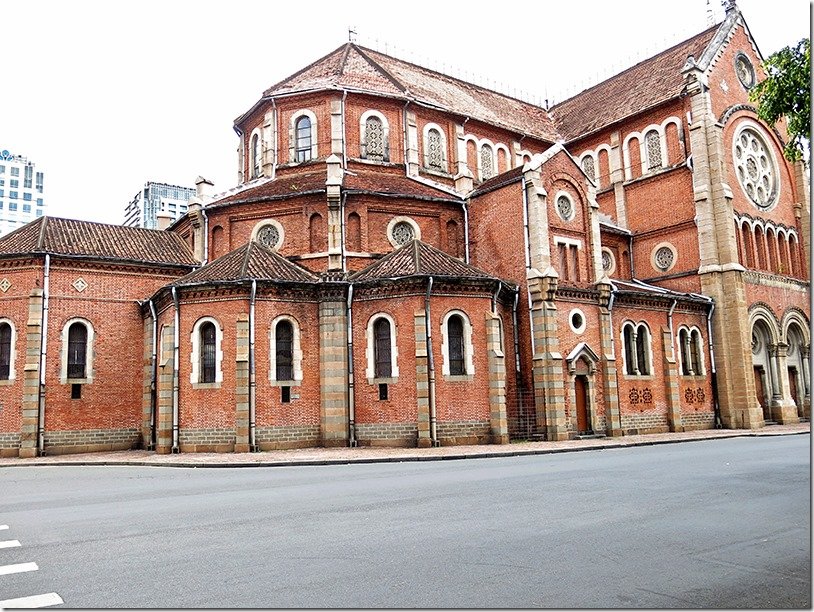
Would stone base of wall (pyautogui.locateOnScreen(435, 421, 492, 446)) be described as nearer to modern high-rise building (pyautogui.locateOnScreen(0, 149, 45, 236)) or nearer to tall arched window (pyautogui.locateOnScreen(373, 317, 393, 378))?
tall arched window (pyautogui.locateOnScreen(373, 317, 393, 378))

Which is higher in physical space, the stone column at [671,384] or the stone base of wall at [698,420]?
the stone column at [671,384]

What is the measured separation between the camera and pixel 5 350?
88.5 feet

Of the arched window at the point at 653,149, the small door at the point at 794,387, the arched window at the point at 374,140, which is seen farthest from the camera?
the arched window at the point at 653,149

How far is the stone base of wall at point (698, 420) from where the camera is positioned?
33.2 metres

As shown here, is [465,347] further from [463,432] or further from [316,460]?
[316,460]

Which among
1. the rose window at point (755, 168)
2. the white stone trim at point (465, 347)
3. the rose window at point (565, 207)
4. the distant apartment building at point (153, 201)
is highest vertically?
the distant apartment building at point (153, 201)

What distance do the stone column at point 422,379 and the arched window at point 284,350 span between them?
4689 mm

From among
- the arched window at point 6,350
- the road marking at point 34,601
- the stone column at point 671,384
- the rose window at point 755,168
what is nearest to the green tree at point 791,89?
the road marking at point 34,601

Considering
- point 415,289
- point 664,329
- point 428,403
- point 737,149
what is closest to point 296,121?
point 415,289

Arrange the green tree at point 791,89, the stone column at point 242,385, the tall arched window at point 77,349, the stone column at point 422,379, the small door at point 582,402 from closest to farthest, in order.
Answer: the green tree at point 791,89 → the stone column at point 242,385 → the stone column at point 422,379 → the tall arched window at point 77,349 → the small door at point 582,402

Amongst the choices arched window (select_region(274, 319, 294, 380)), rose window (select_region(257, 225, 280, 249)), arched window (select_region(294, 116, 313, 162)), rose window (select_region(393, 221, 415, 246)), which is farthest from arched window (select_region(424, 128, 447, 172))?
arched window (select_region(274, 319, 294, 380))

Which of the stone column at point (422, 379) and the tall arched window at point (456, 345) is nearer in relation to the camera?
the stone column at point (422, 379)

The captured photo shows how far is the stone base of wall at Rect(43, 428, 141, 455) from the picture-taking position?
26.3 metres

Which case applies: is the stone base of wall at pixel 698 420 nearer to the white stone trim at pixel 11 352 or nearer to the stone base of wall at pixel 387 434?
the stone base of wall at pixel 387 434
